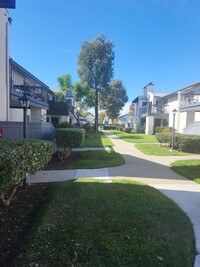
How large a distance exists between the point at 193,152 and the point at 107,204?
11775 mm

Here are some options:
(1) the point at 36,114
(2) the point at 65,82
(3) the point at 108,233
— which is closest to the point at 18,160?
(3) the point at 108,233

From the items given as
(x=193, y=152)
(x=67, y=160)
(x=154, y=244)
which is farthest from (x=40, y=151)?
(x=193, y=152)

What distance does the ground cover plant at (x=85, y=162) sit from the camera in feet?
32.4

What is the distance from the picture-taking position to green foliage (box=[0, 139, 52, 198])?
3529 millimetres

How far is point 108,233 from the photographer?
3.83 m

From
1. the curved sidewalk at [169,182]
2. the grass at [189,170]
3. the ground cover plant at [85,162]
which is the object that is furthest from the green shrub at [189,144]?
the ground cover plant at [85,162]

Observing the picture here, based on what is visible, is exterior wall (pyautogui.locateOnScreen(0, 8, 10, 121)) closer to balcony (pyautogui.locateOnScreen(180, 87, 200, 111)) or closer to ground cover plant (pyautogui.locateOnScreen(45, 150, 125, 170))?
ground cover plant (pyautogui.locateOnScreen(45, 150, 125, 170))

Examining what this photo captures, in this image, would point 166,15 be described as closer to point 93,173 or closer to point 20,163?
point 93,173

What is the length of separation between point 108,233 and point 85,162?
22.7 feet

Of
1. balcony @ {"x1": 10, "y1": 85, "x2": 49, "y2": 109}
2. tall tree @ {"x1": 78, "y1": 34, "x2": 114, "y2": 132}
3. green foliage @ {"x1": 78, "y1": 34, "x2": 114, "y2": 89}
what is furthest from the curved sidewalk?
green foliage @ {"x1": 78, "y1": 34, "x2": 114, "y2": 89}

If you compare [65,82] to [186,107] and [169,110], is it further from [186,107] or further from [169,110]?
[169,110]

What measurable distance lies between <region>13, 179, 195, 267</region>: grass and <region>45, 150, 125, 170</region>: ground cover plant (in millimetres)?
4123

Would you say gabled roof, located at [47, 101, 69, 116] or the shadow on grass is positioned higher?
gabled roof, located at [47, 101, 69, 116]

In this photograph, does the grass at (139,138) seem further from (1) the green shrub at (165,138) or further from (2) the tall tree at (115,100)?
(2) the tall tree at (115,100)
